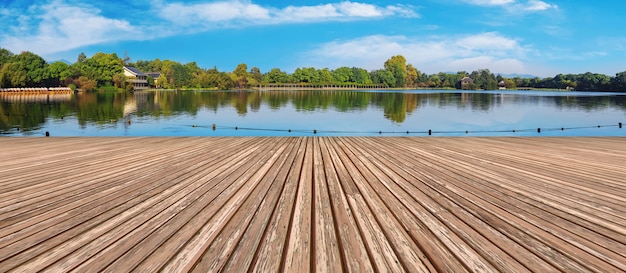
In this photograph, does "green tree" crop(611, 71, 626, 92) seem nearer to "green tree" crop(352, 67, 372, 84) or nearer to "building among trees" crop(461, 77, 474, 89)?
"building among trees" crop(461, 77, 474, 89)

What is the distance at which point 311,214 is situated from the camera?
3668 mm

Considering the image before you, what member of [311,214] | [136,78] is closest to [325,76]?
[136,78]

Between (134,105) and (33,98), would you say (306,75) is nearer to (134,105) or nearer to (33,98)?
(33,98)

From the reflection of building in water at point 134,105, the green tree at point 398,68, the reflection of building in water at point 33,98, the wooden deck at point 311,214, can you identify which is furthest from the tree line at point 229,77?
the wooden deck at point 311,214

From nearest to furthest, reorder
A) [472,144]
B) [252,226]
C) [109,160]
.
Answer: [252,226] < [109,160] < [472,144]

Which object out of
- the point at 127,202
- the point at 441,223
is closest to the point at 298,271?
the point at 441,223

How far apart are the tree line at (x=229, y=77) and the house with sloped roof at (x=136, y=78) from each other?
3425mm

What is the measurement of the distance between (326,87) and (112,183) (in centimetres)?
15469

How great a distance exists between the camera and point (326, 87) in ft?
517

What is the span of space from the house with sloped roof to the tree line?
342 centimetres

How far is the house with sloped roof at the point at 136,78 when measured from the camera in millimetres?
102713

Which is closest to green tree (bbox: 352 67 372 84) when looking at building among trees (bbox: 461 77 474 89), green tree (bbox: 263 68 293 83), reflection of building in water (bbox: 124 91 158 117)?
green tree (bbox: 263 68 293 83)

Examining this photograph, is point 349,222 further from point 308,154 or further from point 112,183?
point 308,154

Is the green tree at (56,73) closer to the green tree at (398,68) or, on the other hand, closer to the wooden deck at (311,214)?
the wooden deck at (311,214)
